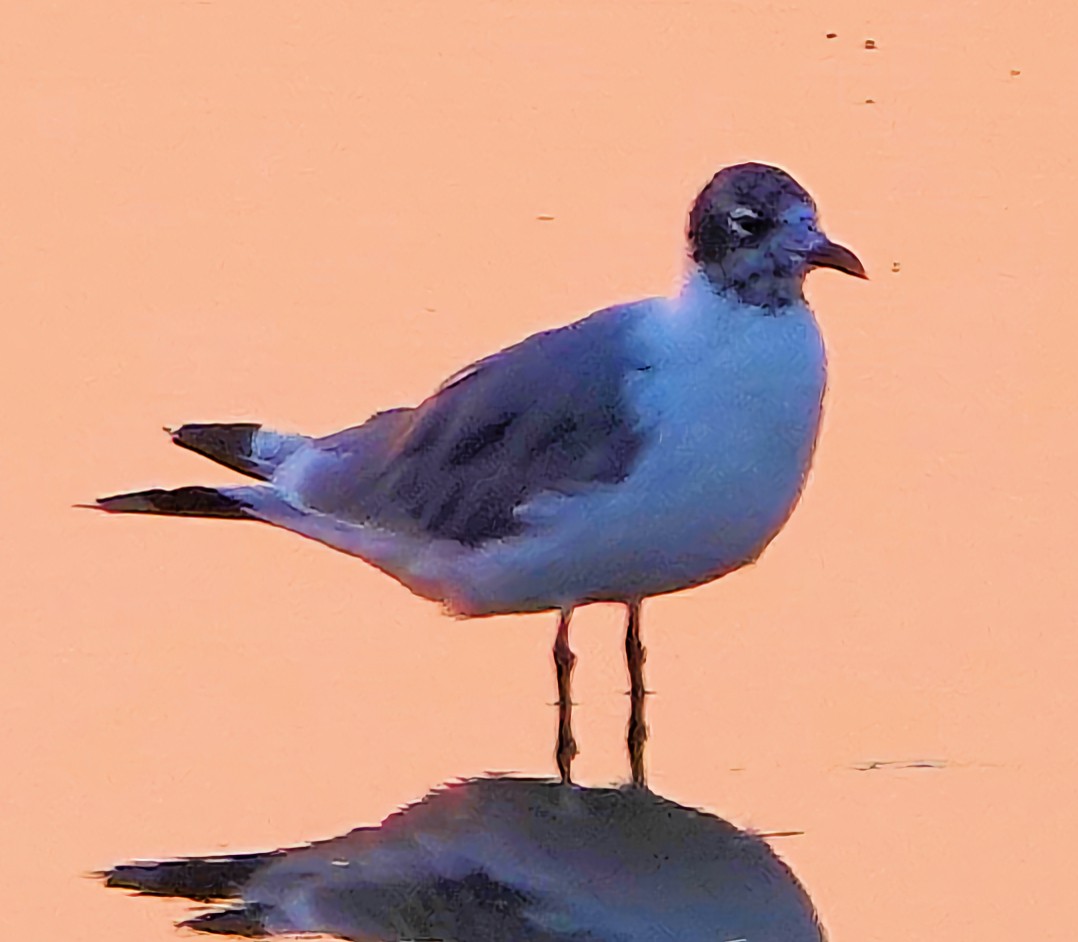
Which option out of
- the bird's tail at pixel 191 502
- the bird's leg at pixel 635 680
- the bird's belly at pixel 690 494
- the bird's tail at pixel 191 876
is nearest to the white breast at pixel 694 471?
the bird's belly at pixel 690 494

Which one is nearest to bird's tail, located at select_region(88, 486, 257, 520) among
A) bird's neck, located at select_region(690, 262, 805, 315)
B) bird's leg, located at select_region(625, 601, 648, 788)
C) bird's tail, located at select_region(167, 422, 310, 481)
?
bird's tail, located at select_region(167, 422, 310, 481)

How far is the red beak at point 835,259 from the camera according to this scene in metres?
5.54

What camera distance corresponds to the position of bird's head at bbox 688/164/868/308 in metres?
5.57

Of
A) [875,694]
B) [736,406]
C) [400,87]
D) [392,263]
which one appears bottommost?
[875,694]

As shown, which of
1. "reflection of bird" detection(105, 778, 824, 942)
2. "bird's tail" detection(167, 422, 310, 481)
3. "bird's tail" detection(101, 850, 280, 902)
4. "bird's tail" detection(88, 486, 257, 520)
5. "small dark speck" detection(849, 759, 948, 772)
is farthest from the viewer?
"bird's tail" detection(167, 422, 310, 481)

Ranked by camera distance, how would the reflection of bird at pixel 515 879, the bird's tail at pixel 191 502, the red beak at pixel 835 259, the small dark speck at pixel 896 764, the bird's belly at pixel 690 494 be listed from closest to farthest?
the reflection of bird at pixel 515 879 < the small dark speck at pixel 896 764 < the bird's belly at pixel 690 494 < the red beak at pixel 835 259 < the bird's tail at pixel 191 502

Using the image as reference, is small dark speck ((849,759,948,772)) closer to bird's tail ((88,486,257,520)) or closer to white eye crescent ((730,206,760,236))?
white eye crescent ((730,206,760,236))

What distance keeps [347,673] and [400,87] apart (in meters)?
4.36

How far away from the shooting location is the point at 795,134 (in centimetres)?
917

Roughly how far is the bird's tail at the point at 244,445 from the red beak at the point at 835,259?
1132mm

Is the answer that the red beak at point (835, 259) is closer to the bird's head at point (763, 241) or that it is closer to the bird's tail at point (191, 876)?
the bird's head at point (763, 241)

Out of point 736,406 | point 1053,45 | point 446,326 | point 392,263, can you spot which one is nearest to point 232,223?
point 392,263

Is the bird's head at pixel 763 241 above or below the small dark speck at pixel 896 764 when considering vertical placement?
above

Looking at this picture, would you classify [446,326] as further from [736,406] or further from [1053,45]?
[1053,45]
